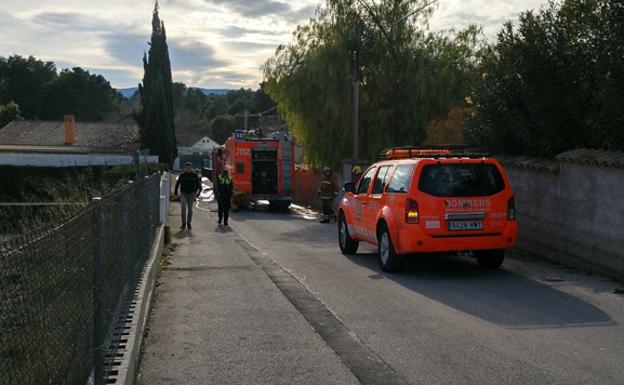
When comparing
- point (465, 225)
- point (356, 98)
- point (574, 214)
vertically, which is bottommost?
point (465, 225)

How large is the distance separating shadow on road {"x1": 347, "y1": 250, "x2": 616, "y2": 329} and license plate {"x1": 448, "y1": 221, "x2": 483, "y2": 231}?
0.73 metres

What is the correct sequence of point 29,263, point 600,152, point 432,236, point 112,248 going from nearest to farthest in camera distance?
point 29,263, point 112,248, point 432,236, point 600,152

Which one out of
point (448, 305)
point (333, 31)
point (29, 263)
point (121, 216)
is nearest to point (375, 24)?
point (333, 31)

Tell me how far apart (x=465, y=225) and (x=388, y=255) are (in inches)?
50.4

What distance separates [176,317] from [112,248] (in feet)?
8.66

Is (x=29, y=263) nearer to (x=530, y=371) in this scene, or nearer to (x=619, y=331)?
(x=530, y=371)

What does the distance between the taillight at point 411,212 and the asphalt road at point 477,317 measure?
0.87 meters

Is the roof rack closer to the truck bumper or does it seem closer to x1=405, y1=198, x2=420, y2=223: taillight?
x1=405, y1=198, x2=420, y2=223: taillight

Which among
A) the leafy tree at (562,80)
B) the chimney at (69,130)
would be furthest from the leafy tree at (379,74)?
the chimney at (69,130)

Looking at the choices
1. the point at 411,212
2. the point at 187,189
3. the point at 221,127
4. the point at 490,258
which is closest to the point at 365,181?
the point at 411,212

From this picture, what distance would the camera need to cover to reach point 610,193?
10.2 m

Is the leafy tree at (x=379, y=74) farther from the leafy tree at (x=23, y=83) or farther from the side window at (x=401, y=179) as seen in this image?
the leafy tree at (x=23, y=83)

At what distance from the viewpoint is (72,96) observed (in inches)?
3656

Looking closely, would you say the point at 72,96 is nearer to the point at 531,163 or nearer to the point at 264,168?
the point at 264,168
